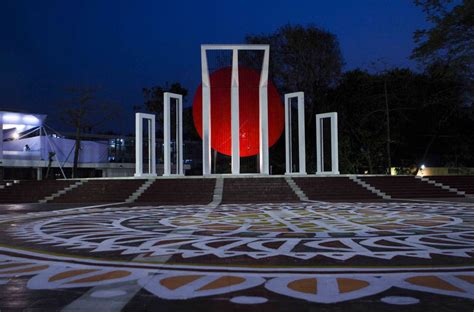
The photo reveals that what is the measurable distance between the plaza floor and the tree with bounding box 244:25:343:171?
101 feet

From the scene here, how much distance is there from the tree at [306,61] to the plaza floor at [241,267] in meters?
30.8

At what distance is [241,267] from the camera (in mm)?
6691

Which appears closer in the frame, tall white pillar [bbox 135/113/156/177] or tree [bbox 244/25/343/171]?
tall white pillar [bbox 135/113/156/177]

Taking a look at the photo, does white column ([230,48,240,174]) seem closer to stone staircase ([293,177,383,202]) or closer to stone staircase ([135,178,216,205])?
stone staircase ([135,178,216,205])

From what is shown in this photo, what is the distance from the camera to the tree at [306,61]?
41.1 meters

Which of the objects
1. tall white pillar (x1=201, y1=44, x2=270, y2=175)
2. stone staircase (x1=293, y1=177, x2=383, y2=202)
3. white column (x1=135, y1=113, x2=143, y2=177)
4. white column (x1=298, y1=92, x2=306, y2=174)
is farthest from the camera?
white column (x1=135, y1=113, x2=143, y2=177)

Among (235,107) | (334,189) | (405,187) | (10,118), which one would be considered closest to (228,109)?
(235,107)

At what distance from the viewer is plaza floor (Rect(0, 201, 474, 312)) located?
16.0 feet

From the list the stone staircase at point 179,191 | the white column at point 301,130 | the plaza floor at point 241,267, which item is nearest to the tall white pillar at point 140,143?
the stone staircase at point 179,191

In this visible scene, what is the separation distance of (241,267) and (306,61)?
36283 millimetres

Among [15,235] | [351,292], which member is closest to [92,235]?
[15,235]

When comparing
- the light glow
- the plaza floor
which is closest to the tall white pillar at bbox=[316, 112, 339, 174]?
the plaza floor

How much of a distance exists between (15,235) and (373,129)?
37.3 m

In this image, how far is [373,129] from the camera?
43438 millimetres
